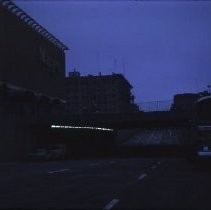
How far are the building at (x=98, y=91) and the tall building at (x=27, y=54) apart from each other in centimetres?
7719

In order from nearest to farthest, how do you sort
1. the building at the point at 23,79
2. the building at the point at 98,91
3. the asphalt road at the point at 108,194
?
the asphalt road at the point at 108,194
the building at the point at 23,79
the building at the point at 98,91

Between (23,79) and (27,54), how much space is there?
10.9ft

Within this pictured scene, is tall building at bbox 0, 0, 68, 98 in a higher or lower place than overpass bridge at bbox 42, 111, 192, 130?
higher

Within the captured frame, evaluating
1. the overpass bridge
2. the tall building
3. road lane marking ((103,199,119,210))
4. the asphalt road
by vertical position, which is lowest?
the asphalt road

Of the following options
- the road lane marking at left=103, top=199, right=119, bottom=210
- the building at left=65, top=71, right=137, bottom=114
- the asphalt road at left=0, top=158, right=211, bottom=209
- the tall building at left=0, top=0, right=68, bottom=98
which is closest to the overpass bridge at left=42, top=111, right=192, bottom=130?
the tall building at left=0, top=0, right=68, bottom=98

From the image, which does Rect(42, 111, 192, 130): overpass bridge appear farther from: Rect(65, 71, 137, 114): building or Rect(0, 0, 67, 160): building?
Rect(65, 71, 137, 114): building

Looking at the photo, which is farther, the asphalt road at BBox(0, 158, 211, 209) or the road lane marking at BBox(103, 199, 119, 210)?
the asphalt road at BBox(0, 158, 211, 209)

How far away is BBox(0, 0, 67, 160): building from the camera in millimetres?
60000

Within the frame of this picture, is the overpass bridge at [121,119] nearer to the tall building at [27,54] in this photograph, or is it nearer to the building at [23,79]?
the building at [23,79]

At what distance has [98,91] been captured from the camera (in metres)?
164

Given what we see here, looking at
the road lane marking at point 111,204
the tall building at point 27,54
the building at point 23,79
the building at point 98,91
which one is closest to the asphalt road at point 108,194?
the road lane marking at point 111,204

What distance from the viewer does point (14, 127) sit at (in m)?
62.2

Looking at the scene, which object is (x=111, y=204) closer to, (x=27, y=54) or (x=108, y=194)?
(x=108, y=194)

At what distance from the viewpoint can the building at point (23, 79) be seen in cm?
6000
